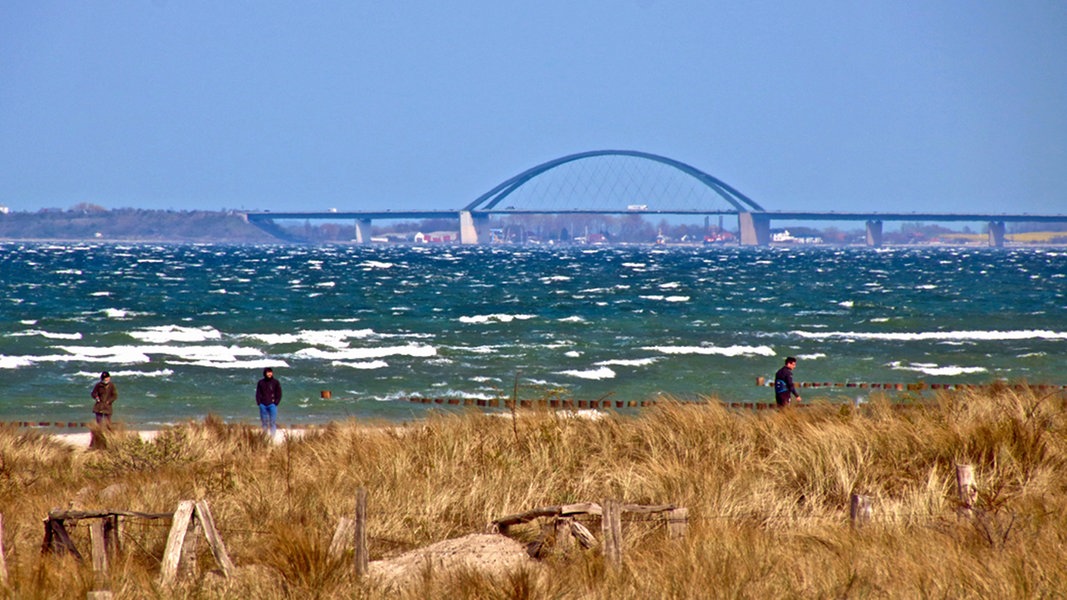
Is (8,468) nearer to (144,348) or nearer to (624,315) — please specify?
(144,348)

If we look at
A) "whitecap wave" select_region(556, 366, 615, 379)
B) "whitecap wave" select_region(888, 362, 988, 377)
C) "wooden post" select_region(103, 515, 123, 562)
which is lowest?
"whitecap wave" select_region(888, 362, 988, 377)

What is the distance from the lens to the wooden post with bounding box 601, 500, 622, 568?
26.0ft

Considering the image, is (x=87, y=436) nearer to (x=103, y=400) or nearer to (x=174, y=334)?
(x=103, y=400)

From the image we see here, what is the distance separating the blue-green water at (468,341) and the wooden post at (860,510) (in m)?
6.20

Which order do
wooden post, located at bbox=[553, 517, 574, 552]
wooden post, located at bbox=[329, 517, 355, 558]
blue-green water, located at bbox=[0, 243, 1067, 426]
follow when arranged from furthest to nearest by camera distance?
blue-green water, located at bbox=[0, 243, 1067, 426]
wooden post, located at bbox=[553, 517, 574, 552]
wooden post, located at bbox=[329, 517, 355, 558]

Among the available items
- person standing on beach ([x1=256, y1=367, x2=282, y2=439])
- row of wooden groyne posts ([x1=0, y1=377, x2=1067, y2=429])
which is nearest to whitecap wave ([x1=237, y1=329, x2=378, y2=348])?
row of wooden groyne posts ([x1=0, y1=377, x2=1067, y2=429])

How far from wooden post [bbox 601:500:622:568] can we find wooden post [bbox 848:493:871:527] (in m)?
2.03

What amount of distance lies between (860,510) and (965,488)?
992mm

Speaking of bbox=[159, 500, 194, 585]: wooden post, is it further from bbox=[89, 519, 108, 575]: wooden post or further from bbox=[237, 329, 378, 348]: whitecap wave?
bbox=[237, 329, 378, 348]: whitecap wave

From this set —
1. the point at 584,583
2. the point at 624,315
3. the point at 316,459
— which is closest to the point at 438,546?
the point at 584,583

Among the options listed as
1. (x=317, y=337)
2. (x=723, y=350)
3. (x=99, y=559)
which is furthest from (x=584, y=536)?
(x=317, y=337)

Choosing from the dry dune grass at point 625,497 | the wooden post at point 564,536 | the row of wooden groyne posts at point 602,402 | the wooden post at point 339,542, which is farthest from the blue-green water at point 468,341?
the wooden post at point 339,542

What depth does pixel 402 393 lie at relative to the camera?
27.0 meters

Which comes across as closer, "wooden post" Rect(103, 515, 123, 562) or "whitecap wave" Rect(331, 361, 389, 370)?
"wooden post" Rect(103, 515, 123, 562)
